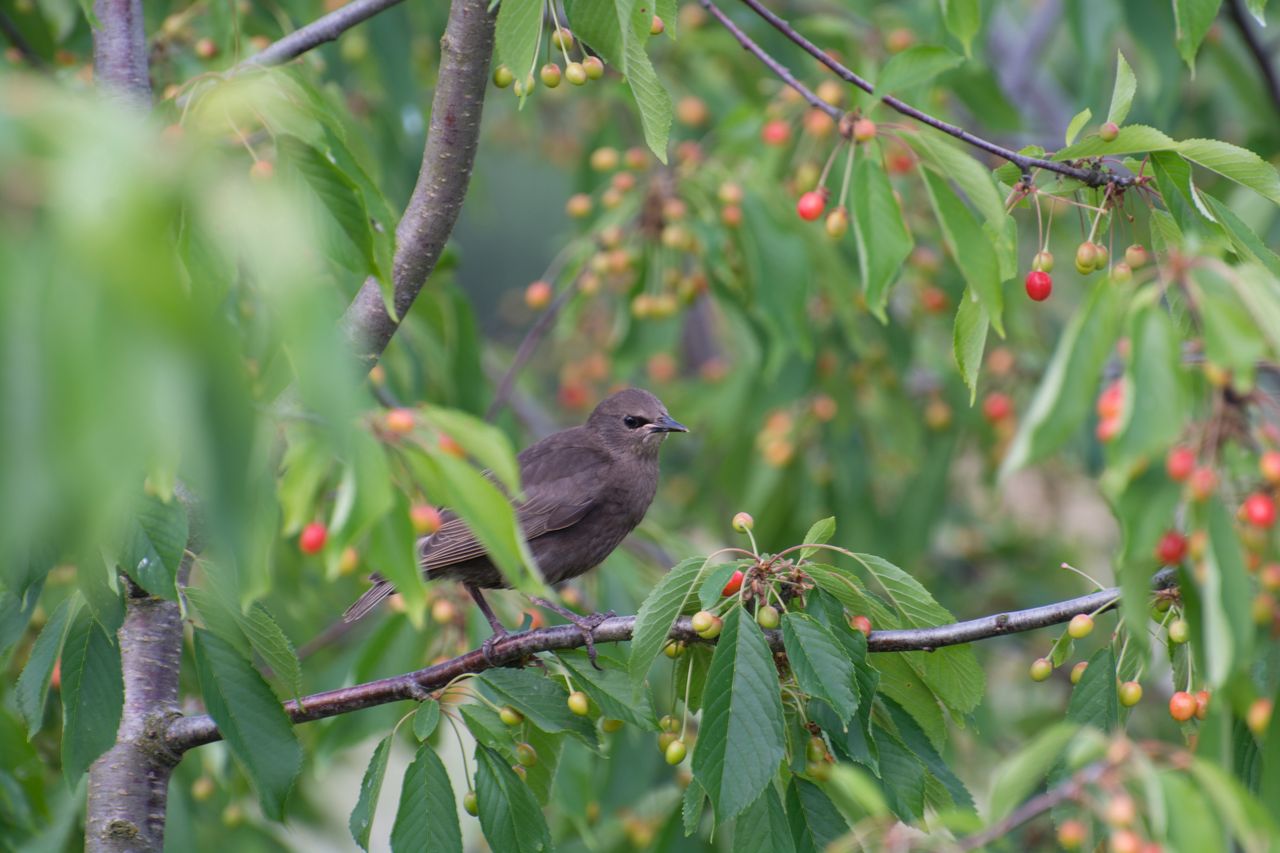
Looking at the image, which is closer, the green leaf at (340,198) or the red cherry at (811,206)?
the green leaf at (340,198)

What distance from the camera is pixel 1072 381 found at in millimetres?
1849

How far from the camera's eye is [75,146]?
1.46m

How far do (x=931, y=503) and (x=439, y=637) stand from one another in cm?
286

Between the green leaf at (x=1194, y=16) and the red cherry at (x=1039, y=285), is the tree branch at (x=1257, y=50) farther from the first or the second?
the red cherry at (x=1039, y=285)

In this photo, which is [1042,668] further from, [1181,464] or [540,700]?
[1181,464]

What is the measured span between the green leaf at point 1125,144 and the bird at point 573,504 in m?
2.65

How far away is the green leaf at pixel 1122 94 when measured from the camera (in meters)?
2.87

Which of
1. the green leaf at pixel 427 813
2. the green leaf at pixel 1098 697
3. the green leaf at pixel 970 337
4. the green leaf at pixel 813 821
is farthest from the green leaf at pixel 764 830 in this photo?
the green leaf at pixel 970 337

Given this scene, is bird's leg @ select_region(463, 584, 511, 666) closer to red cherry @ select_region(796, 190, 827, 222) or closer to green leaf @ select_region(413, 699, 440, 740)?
green leaf @ select_region(413, 699, 440, 740)

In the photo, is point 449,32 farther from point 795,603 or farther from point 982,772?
point 982,772

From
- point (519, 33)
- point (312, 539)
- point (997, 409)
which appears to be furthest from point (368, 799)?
point (997, 409)

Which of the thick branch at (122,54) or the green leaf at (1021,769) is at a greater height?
the thick branch at (122,54)

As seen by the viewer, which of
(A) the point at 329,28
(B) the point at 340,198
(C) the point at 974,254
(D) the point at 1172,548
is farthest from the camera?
(A) the point at 329,28

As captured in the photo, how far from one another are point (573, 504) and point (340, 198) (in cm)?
333
